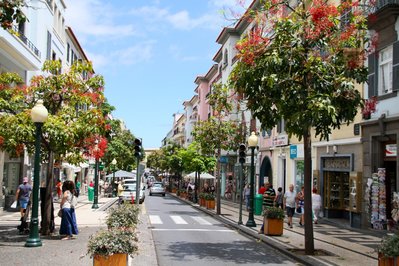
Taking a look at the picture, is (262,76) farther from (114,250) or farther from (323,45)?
(114,250)

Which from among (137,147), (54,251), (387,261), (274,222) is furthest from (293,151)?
(387,261)

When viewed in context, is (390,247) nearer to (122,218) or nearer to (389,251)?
(389,251)

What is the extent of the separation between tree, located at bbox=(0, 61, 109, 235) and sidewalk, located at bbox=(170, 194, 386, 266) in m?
6.20

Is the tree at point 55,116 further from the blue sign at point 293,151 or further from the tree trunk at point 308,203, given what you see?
the blue sign at point 293,151

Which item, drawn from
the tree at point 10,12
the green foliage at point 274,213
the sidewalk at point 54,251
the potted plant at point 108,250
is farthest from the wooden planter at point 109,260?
the green foliage at point 274,213

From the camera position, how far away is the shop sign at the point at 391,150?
16547 millimetres

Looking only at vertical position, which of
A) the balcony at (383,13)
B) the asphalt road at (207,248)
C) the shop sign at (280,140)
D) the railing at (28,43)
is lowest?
the asphalt road at (207,248)

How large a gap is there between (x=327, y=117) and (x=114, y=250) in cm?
564

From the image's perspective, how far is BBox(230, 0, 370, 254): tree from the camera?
36.9 feet

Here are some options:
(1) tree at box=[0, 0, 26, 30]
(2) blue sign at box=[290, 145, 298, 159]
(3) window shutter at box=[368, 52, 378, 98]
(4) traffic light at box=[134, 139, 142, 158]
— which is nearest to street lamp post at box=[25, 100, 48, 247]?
(1) tree at box=[0, 0, 26, 30]

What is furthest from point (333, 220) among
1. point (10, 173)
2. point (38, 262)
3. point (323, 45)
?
point (10, 173)

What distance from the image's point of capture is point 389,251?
8547 millimetres

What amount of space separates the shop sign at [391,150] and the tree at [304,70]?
5.59m

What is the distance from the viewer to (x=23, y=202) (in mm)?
15969
